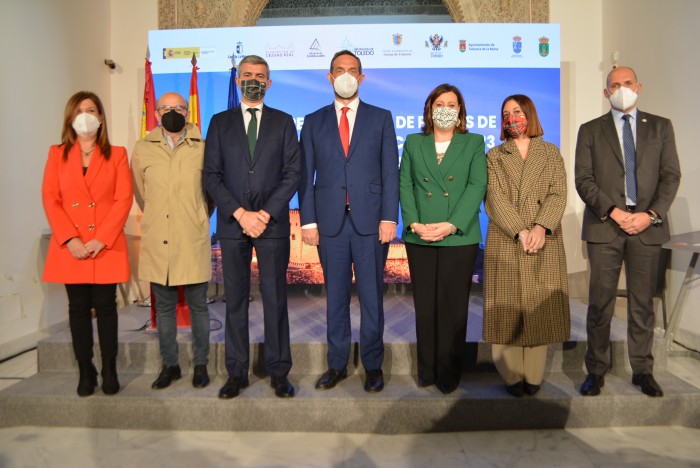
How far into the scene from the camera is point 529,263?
94.0 inches

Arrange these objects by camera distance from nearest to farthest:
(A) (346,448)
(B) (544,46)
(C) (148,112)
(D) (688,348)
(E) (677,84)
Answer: (A) (346,448), (D) (688,348), (E) (677,84), (C) (148,112), (B) (544,46)

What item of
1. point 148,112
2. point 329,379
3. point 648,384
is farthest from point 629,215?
point 148,112

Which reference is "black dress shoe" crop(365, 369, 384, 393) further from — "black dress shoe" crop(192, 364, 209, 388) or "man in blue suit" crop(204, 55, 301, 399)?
"black dress shoe" crop(192, 364, 209, 388)

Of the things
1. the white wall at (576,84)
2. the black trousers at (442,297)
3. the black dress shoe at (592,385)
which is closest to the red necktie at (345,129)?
the black trousers at (442,297)

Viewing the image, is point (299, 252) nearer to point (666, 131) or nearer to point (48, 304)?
point (48, 304)

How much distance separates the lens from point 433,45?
4484mm

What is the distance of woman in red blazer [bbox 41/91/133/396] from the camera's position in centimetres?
238

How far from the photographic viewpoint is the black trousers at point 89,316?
95.7 inches

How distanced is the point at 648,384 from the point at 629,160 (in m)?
1.09

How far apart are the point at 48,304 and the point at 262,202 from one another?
2.54 metres

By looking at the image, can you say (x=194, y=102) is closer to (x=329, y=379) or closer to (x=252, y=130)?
(x=252, y=130)

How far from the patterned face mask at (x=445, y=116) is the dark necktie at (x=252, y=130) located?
33.7 inches

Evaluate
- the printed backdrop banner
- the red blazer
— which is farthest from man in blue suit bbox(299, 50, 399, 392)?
the printed backdrop banner

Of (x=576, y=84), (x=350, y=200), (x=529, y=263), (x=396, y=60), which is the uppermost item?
(x=396, y=60)
